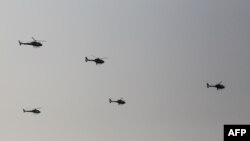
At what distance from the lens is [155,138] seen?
1.42 m

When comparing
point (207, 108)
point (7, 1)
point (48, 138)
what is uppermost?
point (7, 1)

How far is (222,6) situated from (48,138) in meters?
0.85

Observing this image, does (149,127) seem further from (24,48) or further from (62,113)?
(24,48)

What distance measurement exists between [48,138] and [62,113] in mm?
108

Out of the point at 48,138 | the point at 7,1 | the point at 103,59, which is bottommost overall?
the point at 48,138

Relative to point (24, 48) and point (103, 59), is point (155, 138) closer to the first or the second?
point (103, 59)

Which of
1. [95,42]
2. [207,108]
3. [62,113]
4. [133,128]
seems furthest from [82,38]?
[207,108]

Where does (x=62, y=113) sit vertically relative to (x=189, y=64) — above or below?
below

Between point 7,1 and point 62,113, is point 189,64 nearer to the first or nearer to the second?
point 62,113

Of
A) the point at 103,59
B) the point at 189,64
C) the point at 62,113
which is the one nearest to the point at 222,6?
the point at 189,64

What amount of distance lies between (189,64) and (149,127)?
0.29 m

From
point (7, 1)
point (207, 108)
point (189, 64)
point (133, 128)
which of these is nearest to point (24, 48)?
point (7, 1)

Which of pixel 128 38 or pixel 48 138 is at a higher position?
pixel 128 38

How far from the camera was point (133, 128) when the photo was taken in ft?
4.64
